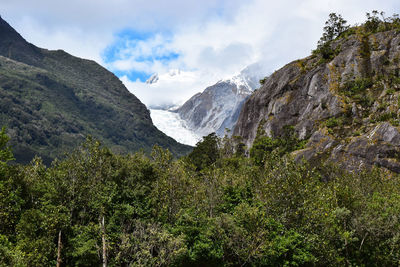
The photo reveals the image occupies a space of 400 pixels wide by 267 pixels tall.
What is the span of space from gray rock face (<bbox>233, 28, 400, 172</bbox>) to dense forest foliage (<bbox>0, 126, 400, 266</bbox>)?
2702 centimetres

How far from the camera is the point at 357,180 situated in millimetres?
53938

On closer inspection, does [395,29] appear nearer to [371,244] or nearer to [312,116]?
[312,116]

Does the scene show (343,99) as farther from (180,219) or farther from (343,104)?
(180,219)

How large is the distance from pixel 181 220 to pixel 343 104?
233 ft

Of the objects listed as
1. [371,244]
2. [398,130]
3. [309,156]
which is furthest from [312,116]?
[371,244]

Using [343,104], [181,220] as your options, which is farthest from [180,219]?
[343,104]

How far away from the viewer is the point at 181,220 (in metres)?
39.0

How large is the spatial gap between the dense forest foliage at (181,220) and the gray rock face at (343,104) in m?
27.0

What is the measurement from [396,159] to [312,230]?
41.9 m

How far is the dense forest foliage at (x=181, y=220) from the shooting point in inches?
1406

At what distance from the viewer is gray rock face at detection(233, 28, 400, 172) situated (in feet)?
239

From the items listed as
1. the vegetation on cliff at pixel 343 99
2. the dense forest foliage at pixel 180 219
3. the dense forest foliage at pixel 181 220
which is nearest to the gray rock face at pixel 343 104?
the vegetation on cliff at pixel 343 99

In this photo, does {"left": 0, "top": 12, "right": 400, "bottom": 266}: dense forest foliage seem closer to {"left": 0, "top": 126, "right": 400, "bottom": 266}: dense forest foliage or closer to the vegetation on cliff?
{"left": 0, "top": 126, "right": 400, "bottom": 266}: dense forest foliage

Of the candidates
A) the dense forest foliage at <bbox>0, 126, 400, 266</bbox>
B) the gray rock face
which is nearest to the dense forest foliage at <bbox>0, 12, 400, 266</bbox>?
the dense forest foliage at <bbox>0, 126, 400, 266</bbox>
